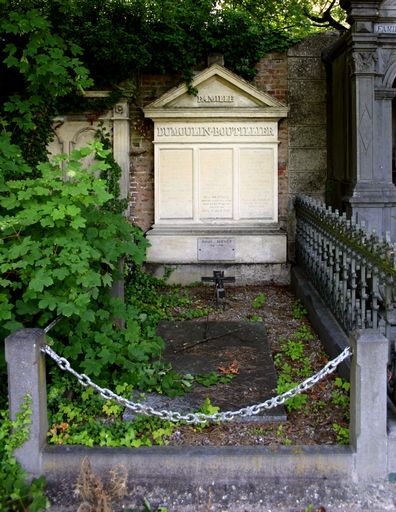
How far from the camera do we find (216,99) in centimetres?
923

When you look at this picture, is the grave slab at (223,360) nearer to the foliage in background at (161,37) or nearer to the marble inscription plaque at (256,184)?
the marble inscription plaque at (256,184)

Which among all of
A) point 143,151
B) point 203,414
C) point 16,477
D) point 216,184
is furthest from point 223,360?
point 143,151

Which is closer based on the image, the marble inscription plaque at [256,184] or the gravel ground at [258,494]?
the gravel ground at [258,494]

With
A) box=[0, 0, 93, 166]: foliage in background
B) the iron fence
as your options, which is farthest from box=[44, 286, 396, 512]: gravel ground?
box=[0, 0, 93, 166]: foliage in background

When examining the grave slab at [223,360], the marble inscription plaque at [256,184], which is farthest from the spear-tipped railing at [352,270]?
the marble inscription plaque at [256,184]

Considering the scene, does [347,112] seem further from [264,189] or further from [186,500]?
[186,500]

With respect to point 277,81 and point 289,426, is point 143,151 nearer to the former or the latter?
point 277,81

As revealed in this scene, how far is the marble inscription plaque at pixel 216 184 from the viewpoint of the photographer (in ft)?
30.7

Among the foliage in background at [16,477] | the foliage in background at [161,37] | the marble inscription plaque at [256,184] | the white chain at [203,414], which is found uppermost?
the foliage in background at [161,37]

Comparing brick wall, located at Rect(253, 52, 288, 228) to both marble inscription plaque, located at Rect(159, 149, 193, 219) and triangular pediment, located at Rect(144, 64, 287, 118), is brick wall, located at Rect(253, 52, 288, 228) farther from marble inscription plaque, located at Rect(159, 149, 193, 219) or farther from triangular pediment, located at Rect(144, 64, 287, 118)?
marble inscription plaque, located at Rect(159, 149, 193, 219)

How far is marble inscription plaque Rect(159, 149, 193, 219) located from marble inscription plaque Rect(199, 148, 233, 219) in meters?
0.17

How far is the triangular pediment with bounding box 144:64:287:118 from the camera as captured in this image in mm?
9102

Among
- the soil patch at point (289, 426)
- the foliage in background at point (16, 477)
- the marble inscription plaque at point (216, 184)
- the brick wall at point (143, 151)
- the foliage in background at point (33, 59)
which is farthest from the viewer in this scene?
the brick wall at point (143, 151)

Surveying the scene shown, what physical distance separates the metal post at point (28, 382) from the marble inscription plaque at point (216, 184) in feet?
18.6
